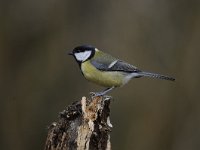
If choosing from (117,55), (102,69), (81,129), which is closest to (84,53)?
(102,69)

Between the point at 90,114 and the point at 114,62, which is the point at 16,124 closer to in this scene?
the point at 114,62

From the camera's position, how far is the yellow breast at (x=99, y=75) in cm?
483

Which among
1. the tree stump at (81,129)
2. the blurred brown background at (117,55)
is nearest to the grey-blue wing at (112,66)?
the tree stump at (81,129)

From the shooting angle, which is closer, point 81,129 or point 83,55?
point 81,129

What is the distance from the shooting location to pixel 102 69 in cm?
486

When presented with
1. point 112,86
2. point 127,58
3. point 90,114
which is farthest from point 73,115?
point 127,58

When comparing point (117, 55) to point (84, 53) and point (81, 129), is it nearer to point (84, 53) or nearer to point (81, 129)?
point (84, 53)

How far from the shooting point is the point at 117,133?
23.4 ft

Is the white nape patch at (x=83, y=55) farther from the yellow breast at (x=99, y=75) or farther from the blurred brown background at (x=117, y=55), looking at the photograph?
the blurred brown background at (x=117, y=55)

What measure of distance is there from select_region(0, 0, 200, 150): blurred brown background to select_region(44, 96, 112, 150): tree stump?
2956 millimetres

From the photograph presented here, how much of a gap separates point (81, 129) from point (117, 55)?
10.2 feet

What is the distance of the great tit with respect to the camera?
4.84m

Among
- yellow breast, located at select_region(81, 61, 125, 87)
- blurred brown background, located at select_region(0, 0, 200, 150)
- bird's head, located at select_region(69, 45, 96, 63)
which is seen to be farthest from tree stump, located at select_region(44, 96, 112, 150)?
blurred brown background, located at select_region(0, 0, 200, 150)

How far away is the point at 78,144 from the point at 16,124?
3.56 meters
